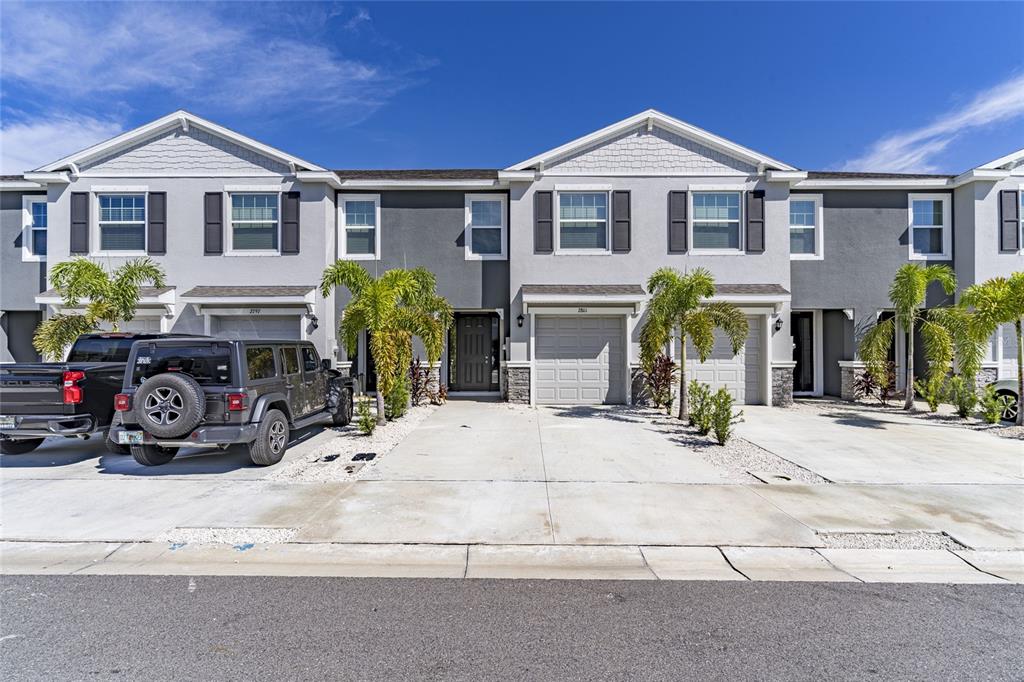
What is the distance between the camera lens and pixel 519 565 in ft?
14.8

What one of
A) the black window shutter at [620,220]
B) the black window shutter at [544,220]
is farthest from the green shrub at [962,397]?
the black window shutter at [544,220]

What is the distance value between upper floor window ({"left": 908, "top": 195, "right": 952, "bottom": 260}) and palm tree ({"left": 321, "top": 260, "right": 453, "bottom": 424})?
13.7 metres

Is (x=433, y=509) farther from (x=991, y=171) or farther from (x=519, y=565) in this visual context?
(x=991, y=171)

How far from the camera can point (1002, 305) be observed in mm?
10008

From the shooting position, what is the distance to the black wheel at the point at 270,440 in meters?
7.25

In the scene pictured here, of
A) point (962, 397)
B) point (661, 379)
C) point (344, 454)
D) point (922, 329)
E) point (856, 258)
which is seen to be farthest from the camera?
point (856, 258)

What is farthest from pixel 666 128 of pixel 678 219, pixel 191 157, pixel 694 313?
pixel 191 157

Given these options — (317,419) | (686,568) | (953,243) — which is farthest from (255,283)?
(953,243)

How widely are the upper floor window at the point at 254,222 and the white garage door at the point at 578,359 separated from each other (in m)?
7.74

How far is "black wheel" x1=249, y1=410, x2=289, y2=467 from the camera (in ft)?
23.8

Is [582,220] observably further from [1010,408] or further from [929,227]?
[1010,408]

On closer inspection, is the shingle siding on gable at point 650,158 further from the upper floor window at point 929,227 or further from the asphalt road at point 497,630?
the asphalt road at point 497,630

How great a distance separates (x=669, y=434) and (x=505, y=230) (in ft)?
24.3

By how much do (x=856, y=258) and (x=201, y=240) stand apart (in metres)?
18.2
